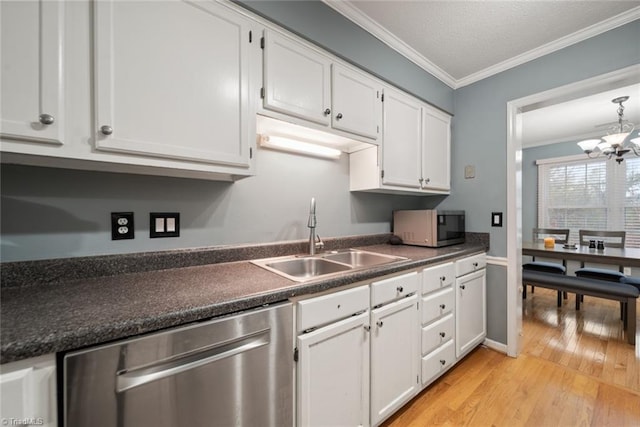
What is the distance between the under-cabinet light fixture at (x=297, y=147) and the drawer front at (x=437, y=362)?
148 centimetres

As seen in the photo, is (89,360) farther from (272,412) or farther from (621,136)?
(621,136)

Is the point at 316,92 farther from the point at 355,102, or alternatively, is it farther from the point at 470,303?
the point at 470,303

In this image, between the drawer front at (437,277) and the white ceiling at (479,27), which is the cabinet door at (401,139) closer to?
the white ceiling at (479,27)

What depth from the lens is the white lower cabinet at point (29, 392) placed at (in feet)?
1.78

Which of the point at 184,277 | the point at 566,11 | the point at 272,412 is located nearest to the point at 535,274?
the point at 566,11

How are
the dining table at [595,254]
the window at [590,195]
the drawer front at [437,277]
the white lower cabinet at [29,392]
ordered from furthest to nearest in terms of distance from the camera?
the window at [590,195] < the dining table at [595,254] < the drawer front at [437,277] < the white lower cabinet at [29,392]

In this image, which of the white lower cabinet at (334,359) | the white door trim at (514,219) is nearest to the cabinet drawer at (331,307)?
the white lower cabinet at (334,359)

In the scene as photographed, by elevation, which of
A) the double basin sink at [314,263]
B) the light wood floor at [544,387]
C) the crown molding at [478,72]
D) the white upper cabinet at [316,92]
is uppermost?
the crown molding at [478,72]

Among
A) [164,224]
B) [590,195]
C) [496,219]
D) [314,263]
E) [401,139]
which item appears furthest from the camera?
[590,195]

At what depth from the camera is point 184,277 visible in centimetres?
108

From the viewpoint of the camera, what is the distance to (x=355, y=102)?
5.30 ft

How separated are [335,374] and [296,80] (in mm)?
1439

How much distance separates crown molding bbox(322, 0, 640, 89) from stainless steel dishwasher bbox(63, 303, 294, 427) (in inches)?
69.8

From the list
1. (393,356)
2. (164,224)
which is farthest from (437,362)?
(164,224)
